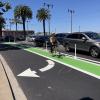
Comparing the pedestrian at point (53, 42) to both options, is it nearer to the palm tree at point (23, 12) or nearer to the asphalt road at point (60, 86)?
the asphalt road at point (60, 86)

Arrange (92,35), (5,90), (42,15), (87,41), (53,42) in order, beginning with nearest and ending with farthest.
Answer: (5,90), (53,42), (87,41), (92,35), (42,15)

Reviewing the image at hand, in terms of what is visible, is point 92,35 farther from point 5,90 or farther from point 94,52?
point 5,90

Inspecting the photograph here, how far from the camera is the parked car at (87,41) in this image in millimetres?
20750

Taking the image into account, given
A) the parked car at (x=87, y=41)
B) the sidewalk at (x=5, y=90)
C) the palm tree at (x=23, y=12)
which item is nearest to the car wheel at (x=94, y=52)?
the parked car at (x=87, y=41)

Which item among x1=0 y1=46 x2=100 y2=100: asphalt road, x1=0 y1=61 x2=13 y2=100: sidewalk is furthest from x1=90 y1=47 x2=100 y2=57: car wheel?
x1=0 y1=61 x2=13 y2=100: sidewalk

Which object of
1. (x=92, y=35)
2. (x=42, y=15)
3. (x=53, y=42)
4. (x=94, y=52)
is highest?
(x=42, y=15)

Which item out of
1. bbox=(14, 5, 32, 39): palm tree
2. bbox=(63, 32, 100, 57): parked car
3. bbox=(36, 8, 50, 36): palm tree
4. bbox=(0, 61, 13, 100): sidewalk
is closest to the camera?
bbox=(0, 61, 13, 100): sidewalk

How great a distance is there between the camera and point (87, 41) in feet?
71.5

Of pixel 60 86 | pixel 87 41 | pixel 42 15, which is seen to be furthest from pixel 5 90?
pixel 42 15

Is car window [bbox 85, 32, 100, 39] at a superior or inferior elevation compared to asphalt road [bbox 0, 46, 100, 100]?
superior

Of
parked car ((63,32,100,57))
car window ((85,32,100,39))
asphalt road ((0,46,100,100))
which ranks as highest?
car window ((85,32,100,39))

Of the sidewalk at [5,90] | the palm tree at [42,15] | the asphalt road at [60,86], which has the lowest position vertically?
the asphalt road at [60,86]

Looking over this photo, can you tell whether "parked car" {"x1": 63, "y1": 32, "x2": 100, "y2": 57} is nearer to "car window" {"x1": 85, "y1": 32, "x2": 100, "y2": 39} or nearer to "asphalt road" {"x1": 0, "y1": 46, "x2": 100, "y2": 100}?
"car window" {"x1": 85, "y1": 32, "x2": 100, "y2": 39}

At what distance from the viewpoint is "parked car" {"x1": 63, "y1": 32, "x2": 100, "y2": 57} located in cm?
2075
